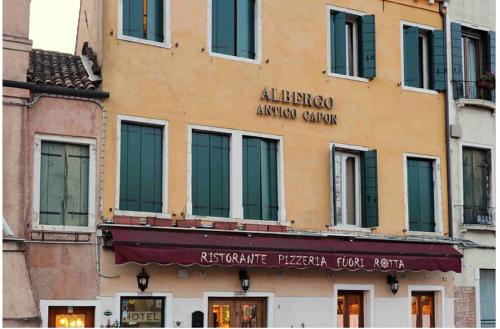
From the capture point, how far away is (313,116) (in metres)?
20.3

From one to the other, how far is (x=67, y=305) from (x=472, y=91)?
11339 mm

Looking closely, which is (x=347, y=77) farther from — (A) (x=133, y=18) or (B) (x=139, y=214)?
(B) (x=139, y=214)

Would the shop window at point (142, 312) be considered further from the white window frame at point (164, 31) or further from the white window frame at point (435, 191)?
the white window frame at point (435, 191)

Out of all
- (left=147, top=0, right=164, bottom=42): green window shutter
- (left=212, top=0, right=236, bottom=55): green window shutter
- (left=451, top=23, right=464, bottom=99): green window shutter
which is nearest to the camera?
(left=147, top=0, right=164, bottom=42): green window shutter

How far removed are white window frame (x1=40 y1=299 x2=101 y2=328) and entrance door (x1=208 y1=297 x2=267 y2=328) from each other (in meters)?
2.37

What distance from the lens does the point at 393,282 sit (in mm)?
20656

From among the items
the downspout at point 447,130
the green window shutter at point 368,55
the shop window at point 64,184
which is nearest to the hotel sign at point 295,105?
the green window shutter at point 368,55

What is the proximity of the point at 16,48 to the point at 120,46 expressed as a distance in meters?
2.03

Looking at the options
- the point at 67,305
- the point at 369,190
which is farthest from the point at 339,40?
the point at 67,305

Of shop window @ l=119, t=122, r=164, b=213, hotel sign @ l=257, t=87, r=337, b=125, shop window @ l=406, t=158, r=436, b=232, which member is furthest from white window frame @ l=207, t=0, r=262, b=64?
shop window @ l=406, t=158, r=436, b=232

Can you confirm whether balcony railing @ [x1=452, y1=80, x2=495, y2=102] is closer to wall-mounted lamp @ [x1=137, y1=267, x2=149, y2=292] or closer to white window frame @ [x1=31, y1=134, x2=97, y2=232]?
wall-mounted lamp @ [x1=137, y1=267, x2=149, y2=292]

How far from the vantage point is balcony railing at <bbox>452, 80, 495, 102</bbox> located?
22.6m

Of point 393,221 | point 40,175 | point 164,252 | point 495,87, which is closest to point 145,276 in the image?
point 164,252

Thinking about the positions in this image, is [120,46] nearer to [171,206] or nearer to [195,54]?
[195,54]
